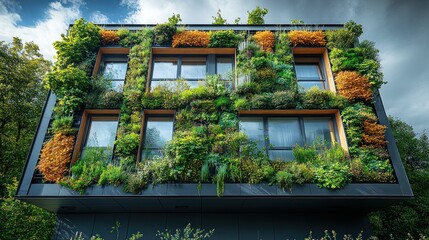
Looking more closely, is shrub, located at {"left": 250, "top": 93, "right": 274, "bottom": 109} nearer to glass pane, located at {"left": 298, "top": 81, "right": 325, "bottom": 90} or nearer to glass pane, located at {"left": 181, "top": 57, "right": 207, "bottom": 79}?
glass pane, located at {"left": 298, "top": 81, "right": 325, "bottom": 90}

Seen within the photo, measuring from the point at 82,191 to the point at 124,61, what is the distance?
20.8ft

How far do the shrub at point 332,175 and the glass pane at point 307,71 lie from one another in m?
4.53

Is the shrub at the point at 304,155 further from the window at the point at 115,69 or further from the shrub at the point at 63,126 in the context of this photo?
the shrub at the point at 63,126

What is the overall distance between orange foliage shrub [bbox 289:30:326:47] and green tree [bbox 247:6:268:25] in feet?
8.50

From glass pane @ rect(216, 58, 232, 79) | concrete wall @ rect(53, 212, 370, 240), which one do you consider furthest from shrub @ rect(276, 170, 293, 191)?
glass pane @ rect(216, 58, 232, 79)

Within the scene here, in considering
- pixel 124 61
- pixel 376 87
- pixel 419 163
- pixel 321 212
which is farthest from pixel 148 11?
pixel 419 163

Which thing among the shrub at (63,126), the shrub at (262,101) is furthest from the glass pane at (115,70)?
the shrub at (262,101)

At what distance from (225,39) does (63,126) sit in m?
7.76

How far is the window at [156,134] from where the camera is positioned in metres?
10.1

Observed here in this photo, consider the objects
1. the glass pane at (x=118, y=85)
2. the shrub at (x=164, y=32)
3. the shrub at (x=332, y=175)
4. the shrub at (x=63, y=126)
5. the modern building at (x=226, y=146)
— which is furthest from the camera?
the shrub at (x=164, y=32)

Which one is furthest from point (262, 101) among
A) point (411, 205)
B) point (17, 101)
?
point (17, 101)

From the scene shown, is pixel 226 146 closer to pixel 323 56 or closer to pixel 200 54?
pixel 200 54

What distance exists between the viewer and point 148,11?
468 inches

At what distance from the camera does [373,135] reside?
9.57m
